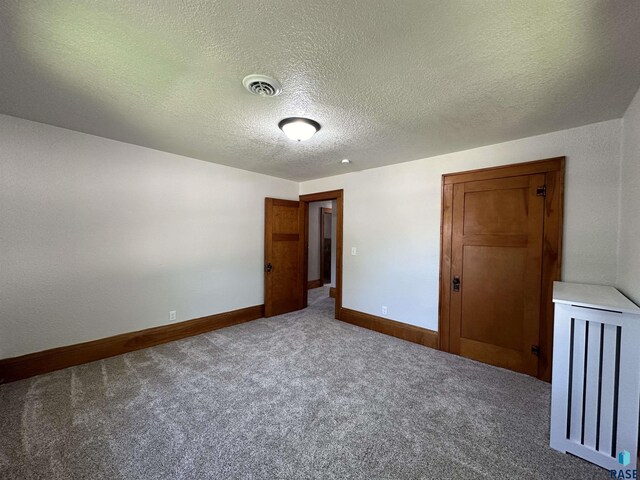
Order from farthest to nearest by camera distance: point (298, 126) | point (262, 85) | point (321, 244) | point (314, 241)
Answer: point (321, 244)
point (314, 241)
point (298, 126)
point (262, 85)

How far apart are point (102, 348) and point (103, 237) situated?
49.8 inches

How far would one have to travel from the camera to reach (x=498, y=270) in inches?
107

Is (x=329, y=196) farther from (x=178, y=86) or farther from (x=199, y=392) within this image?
(x=199, y=392)

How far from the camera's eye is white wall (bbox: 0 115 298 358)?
2352 mm

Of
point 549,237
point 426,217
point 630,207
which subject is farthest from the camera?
point 426,217

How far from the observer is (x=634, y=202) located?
177cm

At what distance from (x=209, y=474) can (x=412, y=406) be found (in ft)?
5.12

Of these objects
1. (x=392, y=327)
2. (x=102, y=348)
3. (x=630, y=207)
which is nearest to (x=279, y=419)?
(x=392, y=327)

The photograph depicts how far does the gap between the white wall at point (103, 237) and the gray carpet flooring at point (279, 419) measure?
56 centimetres

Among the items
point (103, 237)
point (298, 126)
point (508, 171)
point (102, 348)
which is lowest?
point (102, 348)

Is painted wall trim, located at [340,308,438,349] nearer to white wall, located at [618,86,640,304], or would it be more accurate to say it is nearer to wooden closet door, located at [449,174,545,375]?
wooden closet door, located at [449,174,545,375]

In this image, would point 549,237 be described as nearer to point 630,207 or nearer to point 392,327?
point 630,207

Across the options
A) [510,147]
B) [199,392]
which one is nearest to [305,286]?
[199,392]

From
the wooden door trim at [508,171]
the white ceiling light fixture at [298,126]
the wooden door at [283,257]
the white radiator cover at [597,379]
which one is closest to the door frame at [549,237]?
the wooden door trim at [508,171]
